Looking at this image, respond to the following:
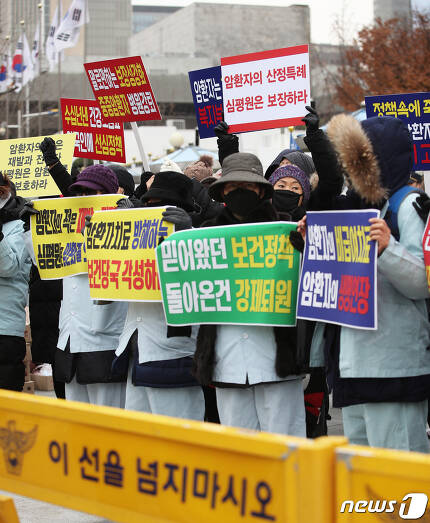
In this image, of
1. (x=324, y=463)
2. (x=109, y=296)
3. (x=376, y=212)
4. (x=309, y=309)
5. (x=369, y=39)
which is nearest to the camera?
(x=324, y=463)

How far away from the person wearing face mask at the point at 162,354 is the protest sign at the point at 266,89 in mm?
1530

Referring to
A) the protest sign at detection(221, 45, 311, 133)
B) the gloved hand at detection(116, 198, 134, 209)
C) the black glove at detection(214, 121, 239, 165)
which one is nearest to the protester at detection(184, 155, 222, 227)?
the black glove at detection(214, 121, 239, 165)

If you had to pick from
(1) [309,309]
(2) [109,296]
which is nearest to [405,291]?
(1) [309,309]

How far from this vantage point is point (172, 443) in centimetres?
267

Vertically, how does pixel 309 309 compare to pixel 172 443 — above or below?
above

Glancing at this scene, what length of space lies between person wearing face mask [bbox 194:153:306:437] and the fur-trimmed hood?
0.65 meters

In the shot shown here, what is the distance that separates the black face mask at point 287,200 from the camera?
524 cm

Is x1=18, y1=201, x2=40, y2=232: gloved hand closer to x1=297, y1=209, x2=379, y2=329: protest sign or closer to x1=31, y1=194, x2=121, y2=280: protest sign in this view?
x1=31, y1=194, x2=121, y2=280: protest sign

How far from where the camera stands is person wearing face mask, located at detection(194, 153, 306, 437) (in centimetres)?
420

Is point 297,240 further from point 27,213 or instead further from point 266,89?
point 266,89

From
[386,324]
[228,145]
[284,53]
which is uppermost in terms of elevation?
[284,53]

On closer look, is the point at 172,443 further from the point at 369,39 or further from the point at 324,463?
the point at 369,39

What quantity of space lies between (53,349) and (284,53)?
2592 millimetres

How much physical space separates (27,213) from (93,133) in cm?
208
